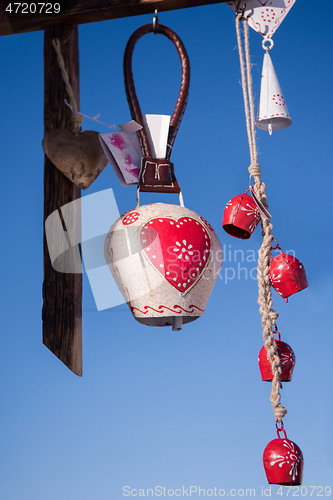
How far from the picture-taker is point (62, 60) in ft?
4.08

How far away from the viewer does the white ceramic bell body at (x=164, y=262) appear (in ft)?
3.52

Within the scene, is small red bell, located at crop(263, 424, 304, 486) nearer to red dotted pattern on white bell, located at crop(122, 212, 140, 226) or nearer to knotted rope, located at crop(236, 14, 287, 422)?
knotted rope, located at crop(236, 14, 287, 422)

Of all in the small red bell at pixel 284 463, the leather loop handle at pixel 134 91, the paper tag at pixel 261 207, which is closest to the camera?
the small red bell at pixel 284 463

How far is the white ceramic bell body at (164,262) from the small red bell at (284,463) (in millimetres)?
278

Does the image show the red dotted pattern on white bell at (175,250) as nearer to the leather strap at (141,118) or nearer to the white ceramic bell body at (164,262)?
the white ceramic bell body at (164,262)

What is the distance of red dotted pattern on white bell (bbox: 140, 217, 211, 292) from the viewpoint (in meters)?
1.07

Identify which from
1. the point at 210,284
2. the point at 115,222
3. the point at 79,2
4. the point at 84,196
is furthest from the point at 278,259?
the point at 79,2

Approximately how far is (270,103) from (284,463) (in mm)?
675

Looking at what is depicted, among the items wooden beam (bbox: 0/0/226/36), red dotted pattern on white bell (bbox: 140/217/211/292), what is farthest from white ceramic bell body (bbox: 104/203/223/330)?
wooden beam (bbox: 0/0/226/36)

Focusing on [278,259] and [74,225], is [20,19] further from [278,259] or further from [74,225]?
[278,259]

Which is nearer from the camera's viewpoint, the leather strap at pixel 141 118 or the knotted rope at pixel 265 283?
the knotted rope at pixel 265 283

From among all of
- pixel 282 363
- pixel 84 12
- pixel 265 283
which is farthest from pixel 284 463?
pixel 84 12

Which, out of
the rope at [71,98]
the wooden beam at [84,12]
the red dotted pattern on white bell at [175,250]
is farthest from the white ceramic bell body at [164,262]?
the wooden beam at [84,12]

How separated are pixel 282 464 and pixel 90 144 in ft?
2.33
